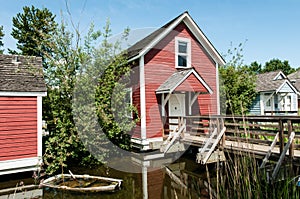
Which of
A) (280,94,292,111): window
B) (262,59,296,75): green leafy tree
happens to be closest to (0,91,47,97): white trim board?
(280,94,292,111): window

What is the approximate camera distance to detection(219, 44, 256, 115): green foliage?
53.5ft

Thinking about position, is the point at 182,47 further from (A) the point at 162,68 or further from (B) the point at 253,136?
(B) the point at 253,136

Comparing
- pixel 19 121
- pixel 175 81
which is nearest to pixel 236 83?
pixel 175 81

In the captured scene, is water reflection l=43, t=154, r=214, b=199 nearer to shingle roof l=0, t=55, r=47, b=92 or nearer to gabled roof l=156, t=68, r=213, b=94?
Answer: gabled roof l=156, t=68, r=213, b=94

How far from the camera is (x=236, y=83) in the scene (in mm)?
16953

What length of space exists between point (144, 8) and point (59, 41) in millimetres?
4321

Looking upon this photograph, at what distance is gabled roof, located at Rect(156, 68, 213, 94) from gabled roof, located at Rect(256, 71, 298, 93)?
12071mm

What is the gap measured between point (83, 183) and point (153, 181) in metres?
2.10

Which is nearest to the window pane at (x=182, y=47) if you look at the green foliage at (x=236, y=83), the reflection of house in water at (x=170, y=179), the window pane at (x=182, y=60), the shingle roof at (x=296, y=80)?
the window pane at (x=182, y=60)

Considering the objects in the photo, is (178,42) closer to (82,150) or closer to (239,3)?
(239,3)

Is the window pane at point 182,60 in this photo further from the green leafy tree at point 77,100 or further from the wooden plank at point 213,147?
the wooden plank at point 213,147

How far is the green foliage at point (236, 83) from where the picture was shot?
16297 millimetres

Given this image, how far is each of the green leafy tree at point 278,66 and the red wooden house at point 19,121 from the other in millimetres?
66737

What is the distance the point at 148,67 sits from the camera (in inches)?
432
